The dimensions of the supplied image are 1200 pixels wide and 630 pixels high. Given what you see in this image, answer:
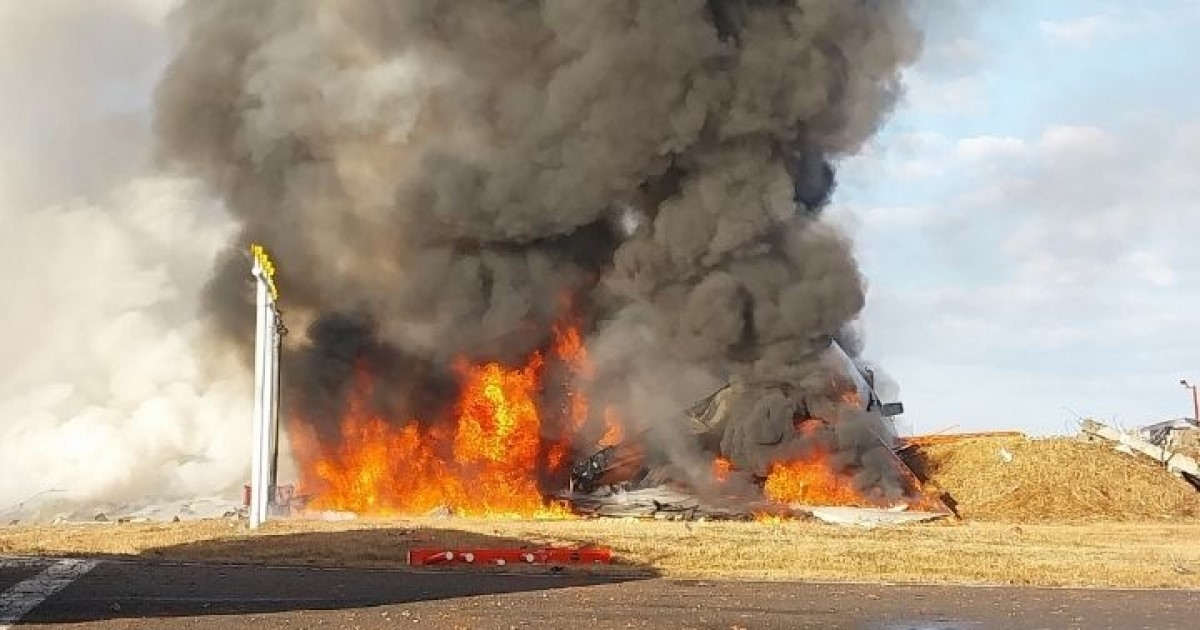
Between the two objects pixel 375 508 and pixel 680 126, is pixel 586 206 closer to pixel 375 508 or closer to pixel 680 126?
pixel 680 126

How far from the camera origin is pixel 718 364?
137 feet

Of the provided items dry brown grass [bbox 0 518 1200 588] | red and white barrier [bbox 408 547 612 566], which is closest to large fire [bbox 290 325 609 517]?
dry brown grass [bbox 0 518 1200 588]

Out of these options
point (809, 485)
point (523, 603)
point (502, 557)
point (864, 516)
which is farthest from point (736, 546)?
point (809, 485)

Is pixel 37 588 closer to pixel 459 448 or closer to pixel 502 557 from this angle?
pixel 502 557

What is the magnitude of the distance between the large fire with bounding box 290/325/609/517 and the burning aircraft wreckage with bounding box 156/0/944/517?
9cm

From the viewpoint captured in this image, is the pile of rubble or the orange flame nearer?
the orange flame

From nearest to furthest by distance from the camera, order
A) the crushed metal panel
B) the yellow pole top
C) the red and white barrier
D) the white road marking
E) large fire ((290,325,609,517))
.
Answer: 1. the white road marking
2. the red and white barrier
3. the yellow pole top
4. the crushed metal panel
5. large fire ((290,325,609,517))

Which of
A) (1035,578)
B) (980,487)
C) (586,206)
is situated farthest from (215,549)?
(980,487)

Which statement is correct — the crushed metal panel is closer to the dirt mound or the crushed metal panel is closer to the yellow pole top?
the dirt mound

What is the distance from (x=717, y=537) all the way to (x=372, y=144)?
23707 mm

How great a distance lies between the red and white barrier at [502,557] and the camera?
2256cm

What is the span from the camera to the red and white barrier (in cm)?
2256

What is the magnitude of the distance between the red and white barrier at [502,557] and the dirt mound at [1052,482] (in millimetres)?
20983

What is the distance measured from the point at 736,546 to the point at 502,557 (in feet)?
18.7
